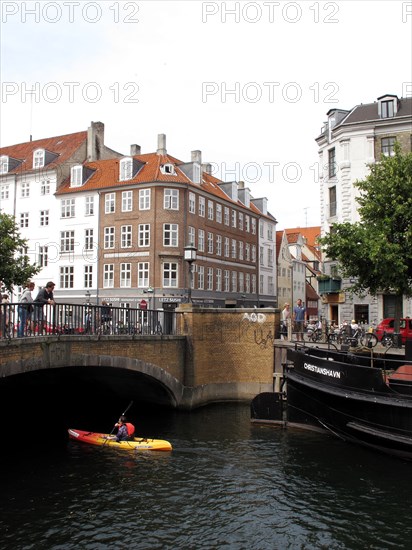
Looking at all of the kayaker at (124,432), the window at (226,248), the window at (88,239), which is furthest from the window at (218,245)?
the kayaker at (124,432)

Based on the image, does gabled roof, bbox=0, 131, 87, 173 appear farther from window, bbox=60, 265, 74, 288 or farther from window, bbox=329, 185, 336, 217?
window, bbox=329, 185, 336, 217

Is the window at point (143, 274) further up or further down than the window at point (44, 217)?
further down

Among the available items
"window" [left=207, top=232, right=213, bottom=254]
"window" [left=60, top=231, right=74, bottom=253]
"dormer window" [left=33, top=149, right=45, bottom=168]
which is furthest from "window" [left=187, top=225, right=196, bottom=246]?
"dormer window" [left=33, top=149, right=45, bottom=168]

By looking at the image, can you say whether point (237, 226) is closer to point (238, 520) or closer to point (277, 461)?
point (277, 461)

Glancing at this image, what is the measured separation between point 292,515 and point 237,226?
44719 millimetres

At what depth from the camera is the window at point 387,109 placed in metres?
39.3

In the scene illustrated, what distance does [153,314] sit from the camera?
23.2 metres

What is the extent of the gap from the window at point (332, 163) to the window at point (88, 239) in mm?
21692

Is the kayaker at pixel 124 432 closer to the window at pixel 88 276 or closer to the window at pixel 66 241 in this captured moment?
the window at pixel 88 276

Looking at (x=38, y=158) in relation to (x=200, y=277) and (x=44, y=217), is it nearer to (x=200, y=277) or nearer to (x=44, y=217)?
(x=44, y=217)

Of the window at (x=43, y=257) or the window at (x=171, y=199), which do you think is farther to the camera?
the window at (x=43, y=257)

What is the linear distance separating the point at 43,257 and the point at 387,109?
3285 centimetres

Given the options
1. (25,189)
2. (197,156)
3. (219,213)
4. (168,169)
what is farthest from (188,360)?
(25,189)

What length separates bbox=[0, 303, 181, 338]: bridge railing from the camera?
15.5 metres
